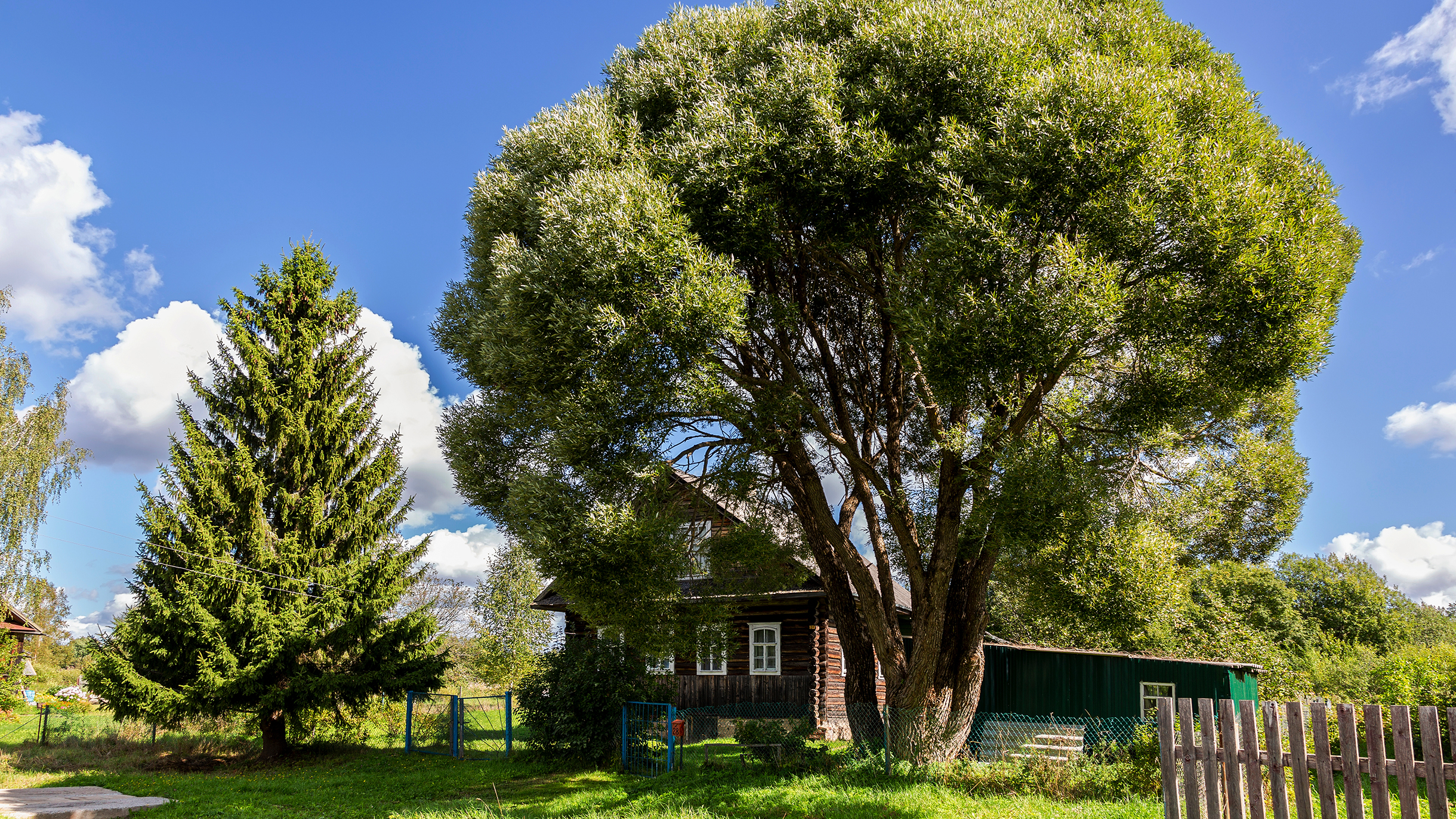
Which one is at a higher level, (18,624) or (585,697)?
(18,624)

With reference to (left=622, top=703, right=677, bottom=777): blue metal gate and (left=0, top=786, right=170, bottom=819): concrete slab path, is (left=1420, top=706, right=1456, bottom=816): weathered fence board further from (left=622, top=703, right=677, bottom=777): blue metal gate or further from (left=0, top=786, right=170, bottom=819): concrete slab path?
(left=0, top=786, right=170, bottom=819): concrete slab path

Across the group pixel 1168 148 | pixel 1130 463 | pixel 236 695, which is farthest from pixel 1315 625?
pixel 236 695

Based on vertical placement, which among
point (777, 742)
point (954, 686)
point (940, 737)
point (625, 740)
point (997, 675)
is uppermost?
point (954, 686)

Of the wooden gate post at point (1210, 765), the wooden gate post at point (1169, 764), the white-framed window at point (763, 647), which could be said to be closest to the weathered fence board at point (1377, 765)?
the wooden gate post at point (1210, 765)

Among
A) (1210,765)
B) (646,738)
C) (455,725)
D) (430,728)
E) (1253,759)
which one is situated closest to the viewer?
(1253,759)

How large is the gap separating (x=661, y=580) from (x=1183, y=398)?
8478mm

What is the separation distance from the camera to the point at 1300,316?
33.8 ft

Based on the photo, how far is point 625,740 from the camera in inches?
626

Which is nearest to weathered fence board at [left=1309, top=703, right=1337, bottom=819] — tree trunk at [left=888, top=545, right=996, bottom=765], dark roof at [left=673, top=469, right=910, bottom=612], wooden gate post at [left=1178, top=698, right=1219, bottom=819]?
wooden gate post at [left=1178, top=698, right=1219, bottom=819]

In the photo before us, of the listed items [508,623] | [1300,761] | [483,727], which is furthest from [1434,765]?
[508,623]

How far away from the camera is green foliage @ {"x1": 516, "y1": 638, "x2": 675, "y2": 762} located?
16266 millimetres

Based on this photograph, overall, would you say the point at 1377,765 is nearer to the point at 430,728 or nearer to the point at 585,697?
the point at 585,697

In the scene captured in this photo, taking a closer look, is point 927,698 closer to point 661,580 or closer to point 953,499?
point 953,499

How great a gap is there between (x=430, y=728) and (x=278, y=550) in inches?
239
